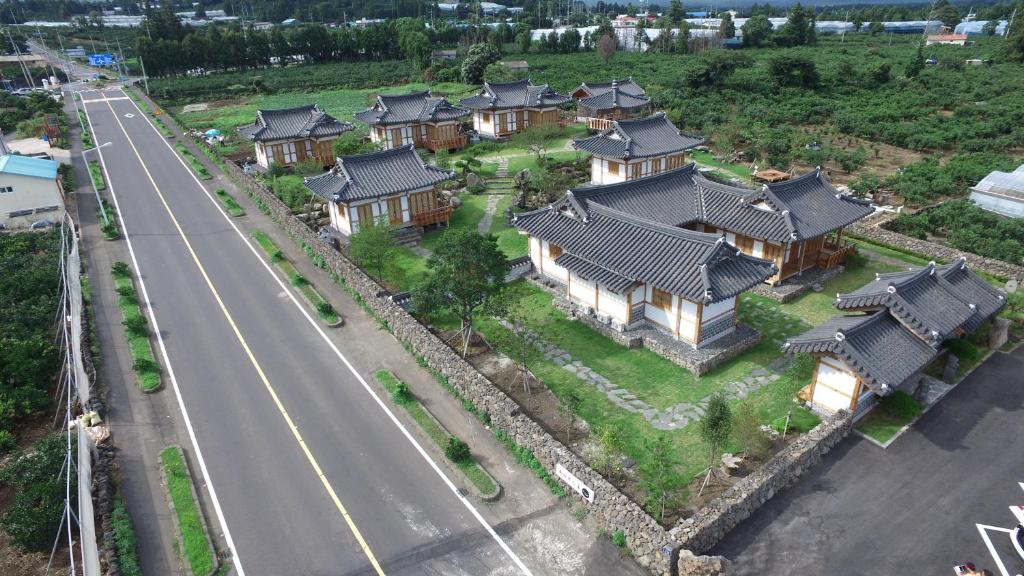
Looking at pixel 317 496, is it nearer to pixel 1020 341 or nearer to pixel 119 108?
pixel 1020 341

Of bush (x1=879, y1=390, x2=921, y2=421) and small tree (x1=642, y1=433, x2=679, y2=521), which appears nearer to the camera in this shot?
small tree (x1=642, y1=433, x2=679, y2=521)

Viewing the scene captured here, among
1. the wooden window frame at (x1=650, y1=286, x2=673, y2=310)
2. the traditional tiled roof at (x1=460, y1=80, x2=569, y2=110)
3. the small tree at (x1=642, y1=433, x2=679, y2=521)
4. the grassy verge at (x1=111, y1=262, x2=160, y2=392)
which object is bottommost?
the small tree at (x1=642, y1=433, x2=679, y2=521)

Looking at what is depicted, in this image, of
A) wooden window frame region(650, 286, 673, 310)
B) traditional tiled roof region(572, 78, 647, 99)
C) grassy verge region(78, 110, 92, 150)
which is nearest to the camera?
wooden window frame region(650, 286, 673, 310)

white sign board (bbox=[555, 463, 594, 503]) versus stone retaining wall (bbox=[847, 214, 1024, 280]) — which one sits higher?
stone retaining wall (bbox=[847, 214, 1024, 280])

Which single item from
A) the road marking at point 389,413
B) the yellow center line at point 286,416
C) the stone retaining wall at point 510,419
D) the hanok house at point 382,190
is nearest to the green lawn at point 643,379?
the stone retaining wall at point 510,419

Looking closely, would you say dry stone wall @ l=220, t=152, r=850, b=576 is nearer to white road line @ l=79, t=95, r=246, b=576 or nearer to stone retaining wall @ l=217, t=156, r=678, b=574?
stone retaining wall @ l=217, t=156, r=678, b=574

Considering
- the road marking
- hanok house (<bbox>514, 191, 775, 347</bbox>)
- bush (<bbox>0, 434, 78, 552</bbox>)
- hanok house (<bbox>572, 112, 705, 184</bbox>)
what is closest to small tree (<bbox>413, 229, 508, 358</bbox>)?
the road marking

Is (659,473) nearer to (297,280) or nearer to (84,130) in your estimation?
(297,280)
